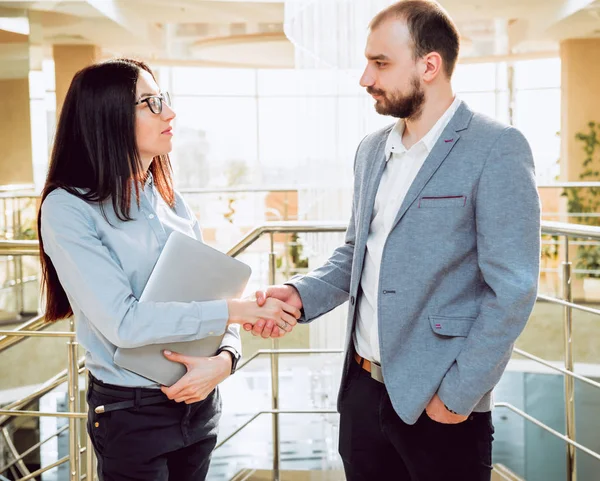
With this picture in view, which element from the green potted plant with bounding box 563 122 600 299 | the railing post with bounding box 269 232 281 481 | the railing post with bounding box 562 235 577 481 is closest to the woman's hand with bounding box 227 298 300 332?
the railing post with bounding box 269 232 281 481

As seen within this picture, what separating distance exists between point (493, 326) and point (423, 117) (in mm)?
484

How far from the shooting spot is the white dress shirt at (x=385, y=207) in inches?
62.1

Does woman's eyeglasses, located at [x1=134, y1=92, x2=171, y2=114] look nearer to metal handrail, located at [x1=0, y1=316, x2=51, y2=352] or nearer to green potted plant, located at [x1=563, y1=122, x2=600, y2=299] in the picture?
metal handrail, located at [x1=0, y1=316, x2=51, y2=352]

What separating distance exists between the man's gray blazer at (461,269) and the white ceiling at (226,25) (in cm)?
630

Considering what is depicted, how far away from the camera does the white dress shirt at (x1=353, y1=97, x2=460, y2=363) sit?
1.58 metres

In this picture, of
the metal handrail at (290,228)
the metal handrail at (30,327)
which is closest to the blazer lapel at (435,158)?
the metal handrail at (290,228)

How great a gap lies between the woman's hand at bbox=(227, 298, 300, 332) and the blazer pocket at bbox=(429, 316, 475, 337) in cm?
40

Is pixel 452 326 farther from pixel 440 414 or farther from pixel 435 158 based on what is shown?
pixel 435 158

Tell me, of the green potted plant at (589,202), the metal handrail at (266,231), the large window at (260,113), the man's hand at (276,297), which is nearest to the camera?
the man's hand at (276,297)

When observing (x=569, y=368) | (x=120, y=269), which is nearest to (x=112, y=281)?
(x=120, y=269)

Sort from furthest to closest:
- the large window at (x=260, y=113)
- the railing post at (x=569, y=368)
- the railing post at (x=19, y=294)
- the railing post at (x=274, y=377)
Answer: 1. the large window at (x=260, y=113)
2. the railing post at (x=19, y=294)
3. the railing post at (x=274, y=377)
4. the railing post at (x=569, y=368)

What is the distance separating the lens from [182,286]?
1.54 meters

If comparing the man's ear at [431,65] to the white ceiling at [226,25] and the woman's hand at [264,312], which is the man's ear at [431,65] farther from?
the white ceiling at [226,25]

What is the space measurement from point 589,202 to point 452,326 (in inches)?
339
